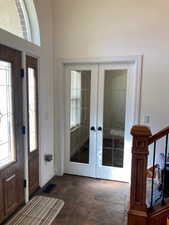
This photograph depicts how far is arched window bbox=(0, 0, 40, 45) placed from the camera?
232 centimetres

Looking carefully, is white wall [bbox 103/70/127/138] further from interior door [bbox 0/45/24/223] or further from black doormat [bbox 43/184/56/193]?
interior door [bbox 0/45/24/223]

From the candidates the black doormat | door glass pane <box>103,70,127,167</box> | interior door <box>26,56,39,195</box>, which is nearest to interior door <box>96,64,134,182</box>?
door glass pane <box>103,70,127,167</box>

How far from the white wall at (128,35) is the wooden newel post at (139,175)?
4.38 feet

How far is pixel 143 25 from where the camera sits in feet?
9.48

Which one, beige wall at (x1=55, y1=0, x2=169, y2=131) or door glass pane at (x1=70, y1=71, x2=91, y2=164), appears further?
door glass pane at (x1=70, y1=71, x2=91, y2=164)

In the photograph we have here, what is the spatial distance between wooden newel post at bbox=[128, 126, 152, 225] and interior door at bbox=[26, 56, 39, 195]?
160 cm

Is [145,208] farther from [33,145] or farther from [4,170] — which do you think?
[33,145]

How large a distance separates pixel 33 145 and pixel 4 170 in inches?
28.5

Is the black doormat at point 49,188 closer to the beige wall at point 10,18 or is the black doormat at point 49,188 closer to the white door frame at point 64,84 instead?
the white door frame at point 64,84

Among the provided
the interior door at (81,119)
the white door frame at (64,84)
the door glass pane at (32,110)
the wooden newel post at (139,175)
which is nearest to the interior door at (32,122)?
the door glass pane at (32,110)

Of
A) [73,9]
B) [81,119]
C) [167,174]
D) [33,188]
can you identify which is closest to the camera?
[167,174]

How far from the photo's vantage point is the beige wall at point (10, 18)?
2272mm

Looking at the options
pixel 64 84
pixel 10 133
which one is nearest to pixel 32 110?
pixel 10 133

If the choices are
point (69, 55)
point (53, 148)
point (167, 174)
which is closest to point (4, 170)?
point (53, 148)
